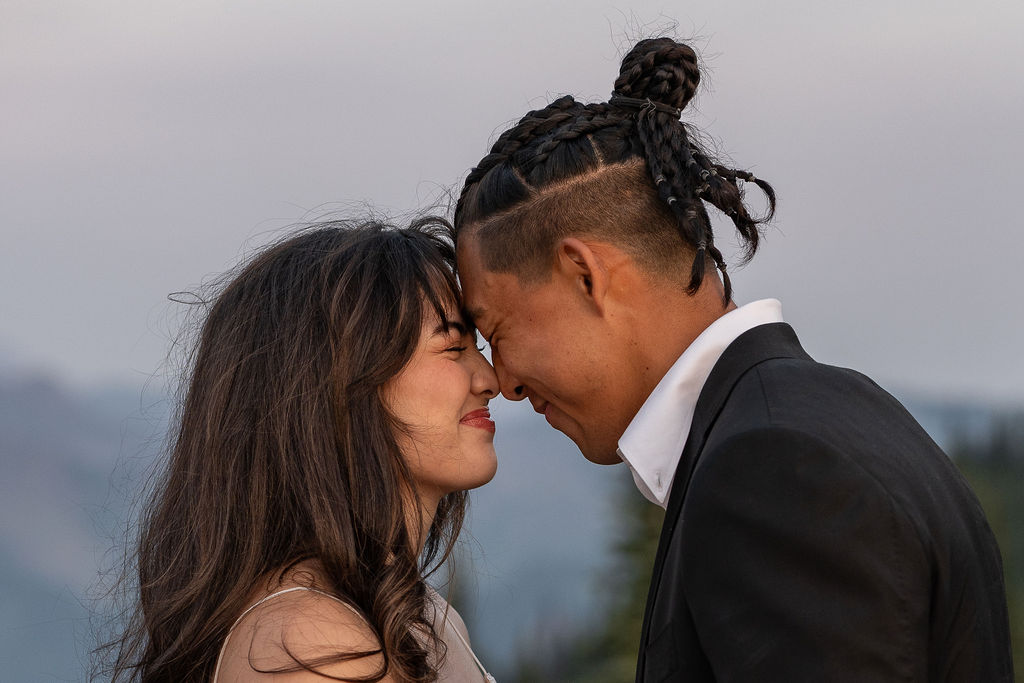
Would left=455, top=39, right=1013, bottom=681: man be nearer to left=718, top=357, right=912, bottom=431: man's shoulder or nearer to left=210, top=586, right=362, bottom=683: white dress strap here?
left=718, top=357, right=912, bottom=431: man's shoulder

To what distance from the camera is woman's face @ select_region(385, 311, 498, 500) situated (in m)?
2.56


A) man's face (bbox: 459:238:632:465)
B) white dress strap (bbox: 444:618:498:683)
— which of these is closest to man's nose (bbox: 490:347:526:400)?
man's face (bbox: 459:238:632:465)

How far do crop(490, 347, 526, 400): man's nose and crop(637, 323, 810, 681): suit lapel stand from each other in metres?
0.71

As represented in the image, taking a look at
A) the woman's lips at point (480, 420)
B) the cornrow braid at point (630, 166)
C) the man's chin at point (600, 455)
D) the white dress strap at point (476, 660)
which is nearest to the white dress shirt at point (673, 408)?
the cornrow braid at point (630, 166)

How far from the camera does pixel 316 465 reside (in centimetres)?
241

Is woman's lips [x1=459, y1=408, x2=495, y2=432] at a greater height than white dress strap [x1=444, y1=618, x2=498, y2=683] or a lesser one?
greater

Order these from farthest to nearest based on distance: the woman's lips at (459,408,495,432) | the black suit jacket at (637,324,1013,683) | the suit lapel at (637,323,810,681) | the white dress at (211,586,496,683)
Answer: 1. the white dress at (211,586,496,683)
2. the woman's lips at (459,408,495,432)
3. the suit lapel at (637,323,810,681)
4. the black suit jacket at (637,324,1013,683)

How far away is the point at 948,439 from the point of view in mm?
6000

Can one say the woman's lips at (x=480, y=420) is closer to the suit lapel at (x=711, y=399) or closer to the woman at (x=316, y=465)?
the woman at (x=316, y=465)

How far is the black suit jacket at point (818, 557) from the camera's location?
1.67 metres

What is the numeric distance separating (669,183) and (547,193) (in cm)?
28

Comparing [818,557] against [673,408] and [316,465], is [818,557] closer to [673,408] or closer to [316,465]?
[673,408]

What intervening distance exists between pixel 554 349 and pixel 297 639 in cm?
86

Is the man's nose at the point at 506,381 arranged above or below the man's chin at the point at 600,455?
above
